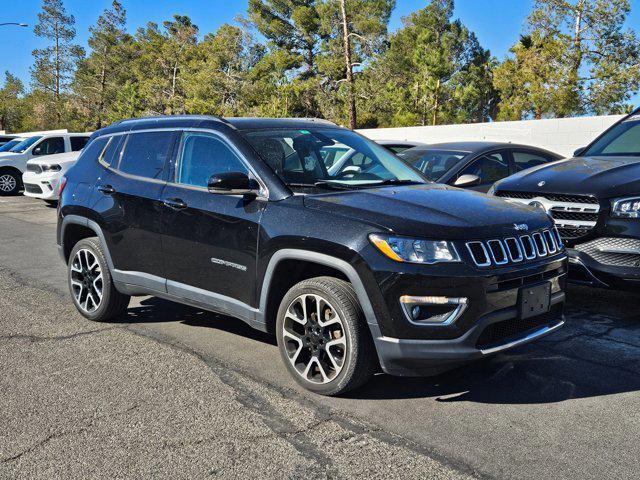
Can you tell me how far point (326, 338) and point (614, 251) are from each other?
281 centimetres

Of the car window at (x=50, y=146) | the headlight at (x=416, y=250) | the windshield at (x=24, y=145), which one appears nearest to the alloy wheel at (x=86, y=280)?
the headlight at (x=416, y=250)

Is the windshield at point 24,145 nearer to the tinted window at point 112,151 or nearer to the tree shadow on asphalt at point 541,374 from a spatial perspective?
the tinted window at point 112,151

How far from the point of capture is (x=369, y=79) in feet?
164

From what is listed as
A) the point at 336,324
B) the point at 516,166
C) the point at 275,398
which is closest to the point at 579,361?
the point at 336,324

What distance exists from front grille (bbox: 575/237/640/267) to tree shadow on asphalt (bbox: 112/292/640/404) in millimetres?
590

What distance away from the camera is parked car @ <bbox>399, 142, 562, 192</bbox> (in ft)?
27.7

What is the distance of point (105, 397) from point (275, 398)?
3.46ft

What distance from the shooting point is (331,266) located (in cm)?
392

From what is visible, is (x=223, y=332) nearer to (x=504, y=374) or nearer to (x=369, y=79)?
(x=504, y=374)

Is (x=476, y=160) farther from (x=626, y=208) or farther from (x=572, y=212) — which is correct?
(x=626, y=208)

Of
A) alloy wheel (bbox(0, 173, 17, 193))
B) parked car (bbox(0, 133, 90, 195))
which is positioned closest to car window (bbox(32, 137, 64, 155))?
parked car (bbox(0, 133, 90, 195))

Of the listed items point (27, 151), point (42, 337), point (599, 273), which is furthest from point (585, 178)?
point (27, 151)

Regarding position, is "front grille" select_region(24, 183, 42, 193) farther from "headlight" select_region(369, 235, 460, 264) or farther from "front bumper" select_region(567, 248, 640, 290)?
"headlight" select_region(369, 235, 460, 264)

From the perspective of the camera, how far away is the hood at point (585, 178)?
5.63 metres
